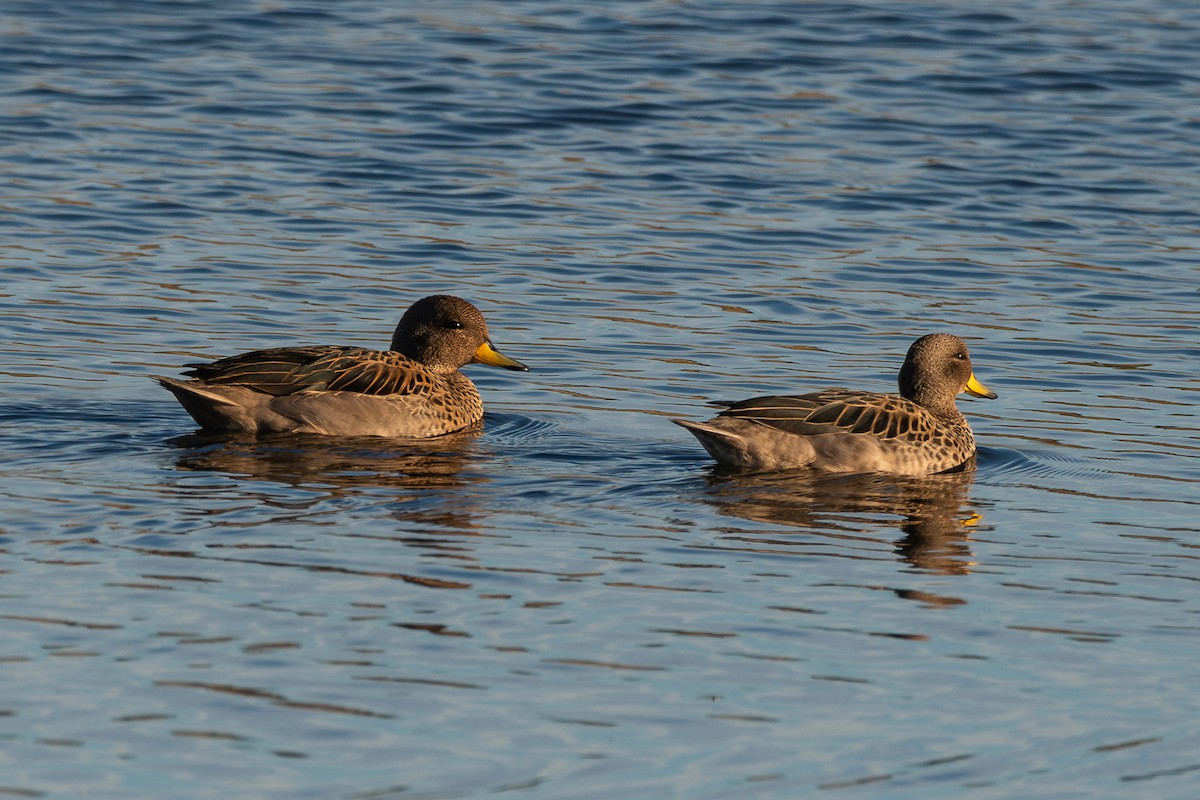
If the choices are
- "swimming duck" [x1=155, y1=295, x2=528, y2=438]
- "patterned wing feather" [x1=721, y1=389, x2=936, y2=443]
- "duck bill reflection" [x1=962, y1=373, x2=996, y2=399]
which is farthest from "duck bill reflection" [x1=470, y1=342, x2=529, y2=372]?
"duck bill reflection" [x1=962, y1=373, x2=996, y2=399]

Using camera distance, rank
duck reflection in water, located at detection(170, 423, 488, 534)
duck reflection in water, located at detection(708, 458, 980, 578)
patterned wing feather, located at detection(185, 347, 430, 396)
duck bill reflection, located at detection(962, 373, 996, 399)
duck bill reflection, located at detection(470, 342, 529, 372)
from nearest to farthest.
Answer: duck reflection in water, located at detection(708, 458, 980, 578), duck reflection in water, located at detection(170, 423, 488, 534), patterned wing feather, located at detection(185, 347, 430, 396), duck bill reflection, located at detection(962, 373, 996, 399), duck bill reflection, located at detection(470, 342, 529, 372)

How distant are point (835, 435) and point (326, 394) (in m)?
3.04

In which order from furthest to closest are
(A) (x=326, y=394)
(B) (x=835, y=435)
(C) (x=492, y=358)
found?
(C) (x=492, y=358)
(A) (x=326, y=394)
(B) (x=835, y=435)

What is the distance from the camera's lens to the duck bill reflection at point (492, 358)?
13.2 metres

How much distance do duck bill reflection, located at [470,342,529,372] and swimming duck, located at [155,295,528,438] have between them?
0.36 metres

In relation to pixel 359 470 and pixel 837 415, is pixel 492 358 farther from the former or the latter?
pixel 837 415

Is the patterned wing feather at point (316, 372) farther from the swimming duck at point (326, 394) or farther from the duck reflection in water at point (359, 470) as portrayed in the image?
the duck reflection in water at point (359, 470)

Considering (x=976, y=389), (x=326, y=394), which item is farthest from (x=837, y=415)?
(x=326, y=394)

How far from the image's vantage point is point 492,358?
13.3 meters

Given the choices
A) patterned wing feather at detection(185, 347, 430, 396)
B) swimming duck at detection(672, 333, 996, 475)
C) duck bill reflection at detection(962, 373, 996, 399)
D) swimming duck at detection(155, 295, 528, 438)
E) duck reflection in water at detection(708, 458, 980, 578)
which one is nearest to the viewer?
duck reflection in water at detection(708, 458, 980, 578)

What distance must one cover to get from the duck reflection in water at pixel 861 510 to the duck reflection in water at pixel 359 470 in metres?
1.35

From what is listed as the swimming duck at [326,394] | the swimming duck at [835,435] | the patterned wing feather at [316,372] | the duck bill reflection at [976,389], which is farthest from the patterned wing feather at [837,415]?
the patterned wing feather at [316,372]

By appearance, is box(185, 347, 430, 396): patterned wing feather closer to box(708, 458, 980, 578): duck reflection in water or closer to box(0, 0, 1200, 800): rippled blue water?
box(0, 0, 1200, 800): rippled blue water

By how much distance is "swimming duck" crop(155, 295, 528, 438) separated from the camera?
1170 cm
